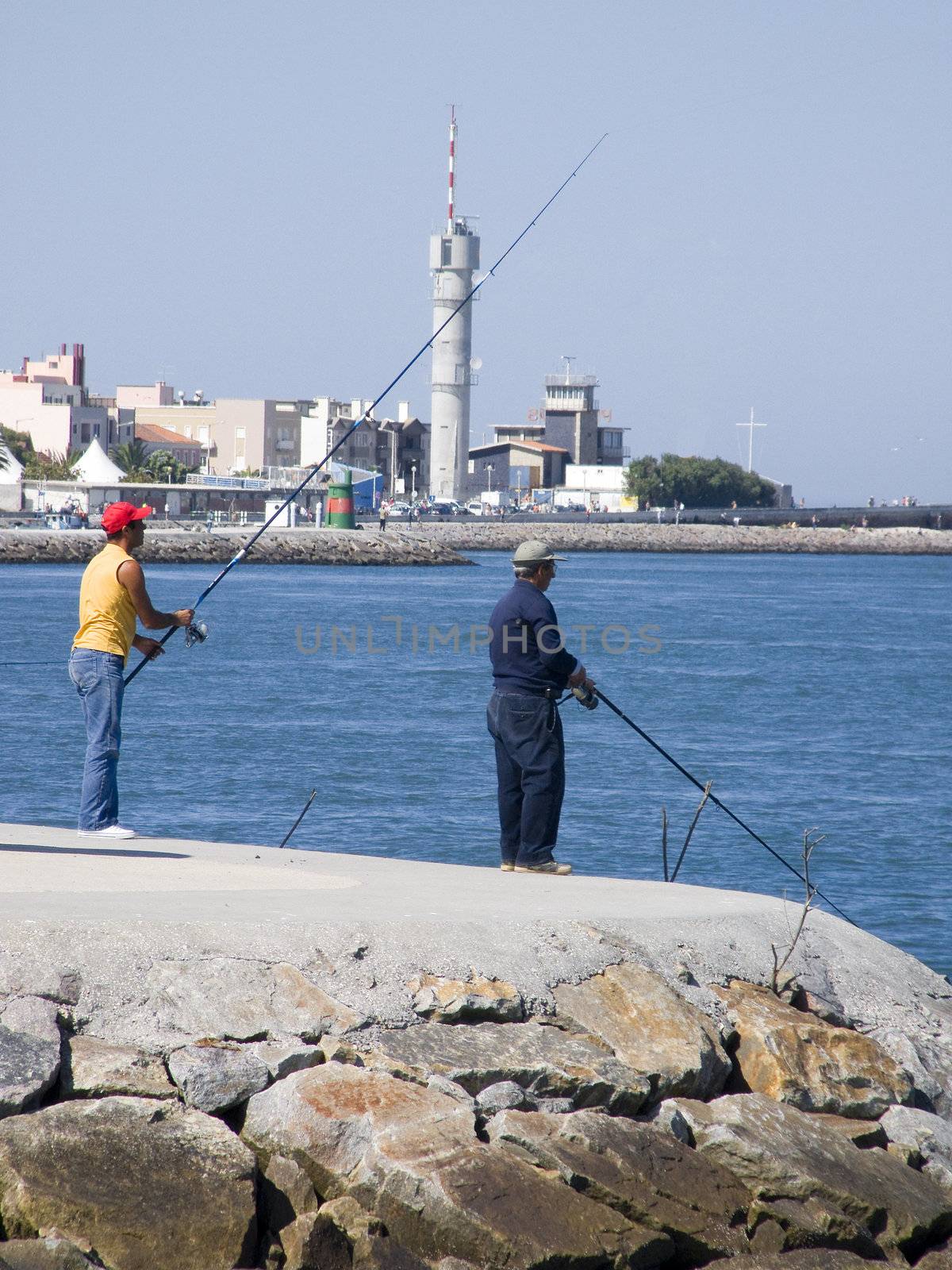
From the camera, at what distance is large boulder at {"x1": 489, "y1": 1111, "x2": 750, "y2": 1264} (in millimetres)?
4535

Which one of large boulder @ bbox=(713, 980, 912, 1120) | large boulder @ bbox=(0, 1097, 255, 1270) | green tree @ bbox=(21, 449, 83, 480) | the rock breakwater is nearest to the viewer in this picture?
large boulder @ bbox=(0, 1097, 255, 1270)

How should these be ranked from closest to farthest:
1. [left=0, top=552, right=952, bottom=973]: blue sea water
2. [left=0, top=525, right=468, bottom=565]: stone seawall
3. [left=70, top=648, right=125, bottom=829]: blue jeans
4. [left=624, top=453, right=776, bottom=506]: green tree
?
1. [left=70, top=648, right=125, bottom=829]: blue jeans
2. [left=0, top=552, right=952, bottom=973]: blue sea water
3. [left=0, top=525, right=468, bottom=565]: stone seawall
4. [left=624, top=453, right=776, bottom=506]: green tree

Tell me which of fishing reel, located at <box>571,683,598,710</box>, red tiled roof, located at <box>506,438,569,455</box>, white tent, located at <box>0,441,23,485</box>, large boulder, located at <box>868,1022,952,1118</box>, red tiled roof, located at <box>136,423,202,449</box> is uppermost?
red tiled roof, located at <box>506,438,569,455</box>

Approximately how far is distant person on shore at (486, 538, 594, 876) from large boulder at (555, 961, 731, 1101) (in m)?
1.66

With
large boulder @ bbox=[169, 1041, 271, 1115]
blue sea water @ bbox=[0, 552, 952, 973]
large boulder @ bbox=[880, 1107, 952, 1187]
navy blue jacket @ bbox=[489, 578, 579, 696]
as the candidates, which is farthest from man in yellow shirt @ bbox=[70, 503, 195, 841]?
large boulder @ bbox=[880, 1107, 952, 1187]

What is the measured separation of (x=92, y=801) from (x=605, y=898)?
2421mm

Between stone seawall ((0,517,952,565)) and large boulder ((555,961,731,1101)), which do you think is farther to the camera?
stone seawall ((0,517,952,565))

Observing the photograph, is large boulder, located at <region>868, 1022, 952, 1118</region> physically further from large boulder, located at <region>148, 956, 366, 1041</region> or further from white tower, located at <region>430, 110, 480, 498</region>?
white tower, located at <region>430, 110, 480, 498</region>

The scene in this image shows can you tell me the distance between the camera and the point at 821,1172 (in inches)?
190

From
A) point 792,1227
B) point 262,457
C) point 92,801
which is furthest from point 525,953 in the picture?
point 262,457

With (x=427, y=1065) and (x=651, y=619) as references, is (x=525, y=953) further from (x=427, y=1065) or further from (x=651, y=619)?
(x=651, y=619)

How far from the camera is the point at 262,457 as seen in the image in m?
125

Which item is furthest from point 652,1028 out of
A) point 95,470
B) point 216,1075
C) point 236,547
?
point 95,470

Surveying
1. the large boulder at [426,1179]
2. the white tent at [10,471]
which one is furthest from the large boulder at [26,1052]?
the white tent at [10,471]
